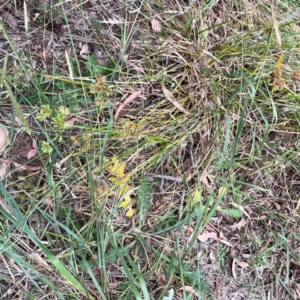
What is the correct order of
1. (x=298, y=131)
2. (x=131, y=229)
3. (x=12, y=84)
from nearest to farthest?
(x=12, y=84) → (x=131, y=229) → (x=298, y=131)

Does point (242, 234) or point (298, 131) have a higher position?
point (298, 131)

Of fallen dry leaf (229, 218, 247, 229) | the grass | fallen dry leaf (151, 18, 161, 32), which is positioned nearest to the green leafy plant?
the grass

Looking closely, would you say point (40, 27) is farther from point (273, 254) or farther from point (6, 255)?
point (273, 254)

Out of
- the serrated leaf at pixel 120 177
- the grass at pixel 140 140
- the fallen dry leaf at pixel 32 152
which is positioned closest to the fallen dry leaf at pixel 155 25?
the grass at pixel 140 140

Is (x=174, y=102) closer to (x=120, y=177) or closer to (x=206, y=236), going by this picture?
(x=120, y=177)

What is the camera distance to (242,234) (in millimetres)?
2094

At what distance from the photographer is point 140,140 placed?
1853 mm

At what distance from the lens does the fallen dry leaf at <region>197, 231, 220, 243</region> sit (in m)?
2.01

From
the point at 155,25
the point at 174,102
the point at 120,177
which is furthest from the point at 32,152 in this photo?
the point at 155,25

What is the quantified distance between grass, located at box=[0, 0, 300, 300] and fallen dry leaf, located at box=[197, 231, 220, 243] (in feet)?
0.04

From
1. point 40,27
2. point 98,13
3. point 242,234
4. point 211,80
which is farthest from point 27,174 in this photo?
point 242,234

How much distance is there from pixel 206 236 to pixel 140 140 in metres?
0.68

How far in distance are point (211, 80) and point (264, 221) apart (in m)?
0.90

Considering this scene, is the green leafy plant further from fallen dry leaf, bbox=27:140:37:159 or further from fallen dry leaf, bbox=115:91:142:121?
fallen dry leaf, bbox=27:140:37:159
